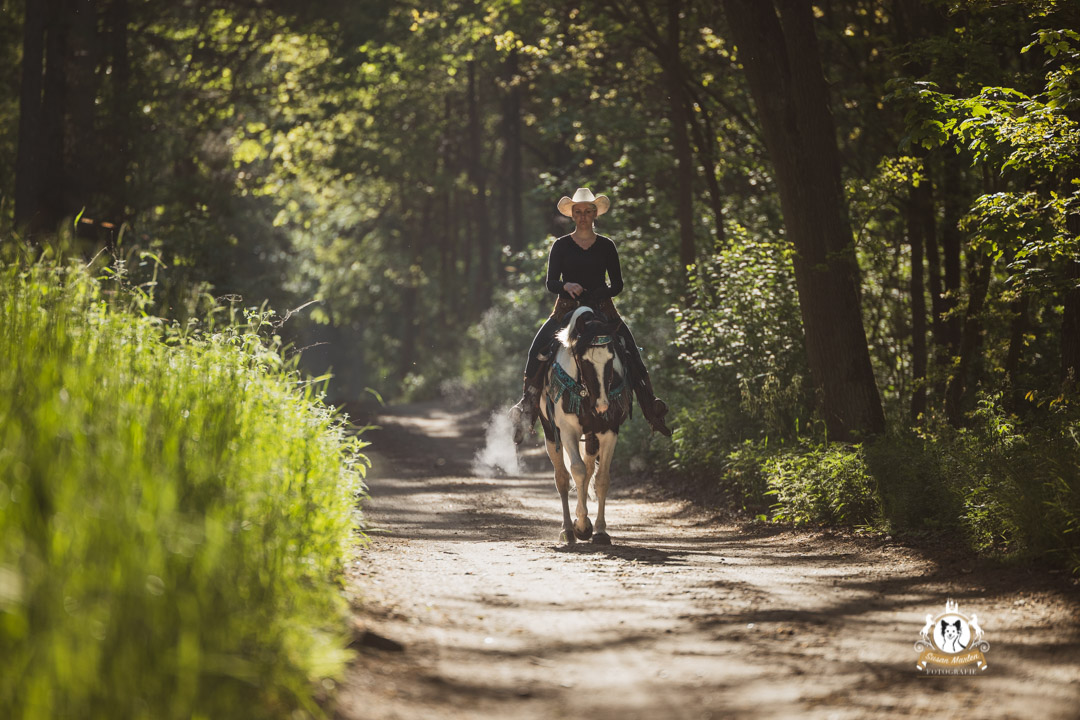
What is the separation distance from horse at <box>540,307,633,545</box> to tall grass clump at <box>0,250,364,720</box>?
10.00 ft

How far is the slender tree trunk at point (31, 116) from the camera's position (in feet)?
60.3

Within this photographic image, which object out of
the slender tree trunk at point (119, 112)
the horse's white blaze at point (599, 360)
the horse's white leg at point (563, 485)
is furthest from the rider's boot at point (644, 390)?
the slender tree trunk at point (119, 112)

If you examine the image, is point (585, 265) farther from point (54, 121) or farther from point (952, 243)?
point (54, 121)

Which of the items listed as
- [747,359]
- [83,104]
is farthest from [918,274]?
[83,104]

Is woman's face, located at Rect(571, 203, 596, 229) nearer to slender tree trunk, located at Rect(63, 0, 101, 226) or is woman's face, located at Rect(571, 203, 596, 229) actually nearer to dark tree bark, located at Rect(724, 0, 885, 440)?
dark tree bark, located at Rect(724, 0, 885, 440)

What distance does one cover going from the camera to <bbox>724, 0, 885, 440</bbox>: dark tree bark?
11891 millimetres

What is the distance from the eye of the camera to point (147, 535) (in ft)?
12.0

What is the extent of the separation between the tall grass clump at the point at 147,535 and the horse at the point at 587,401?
3048 millimetres

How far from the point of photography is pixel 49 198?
1862 cm

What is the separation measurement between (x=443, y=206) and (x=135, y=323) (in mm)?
43110

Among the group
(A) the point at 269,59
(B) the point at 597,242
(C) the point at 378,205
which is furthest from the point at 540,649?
(C) the point at 378,205

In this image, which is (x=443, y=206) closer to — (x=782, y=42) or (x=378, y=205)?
(x=378, y=205)

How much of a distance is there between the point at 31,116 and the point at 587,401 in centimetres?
1440

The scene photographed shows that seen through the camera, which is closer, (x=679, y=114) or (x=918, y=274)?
(x=918, y=274)
